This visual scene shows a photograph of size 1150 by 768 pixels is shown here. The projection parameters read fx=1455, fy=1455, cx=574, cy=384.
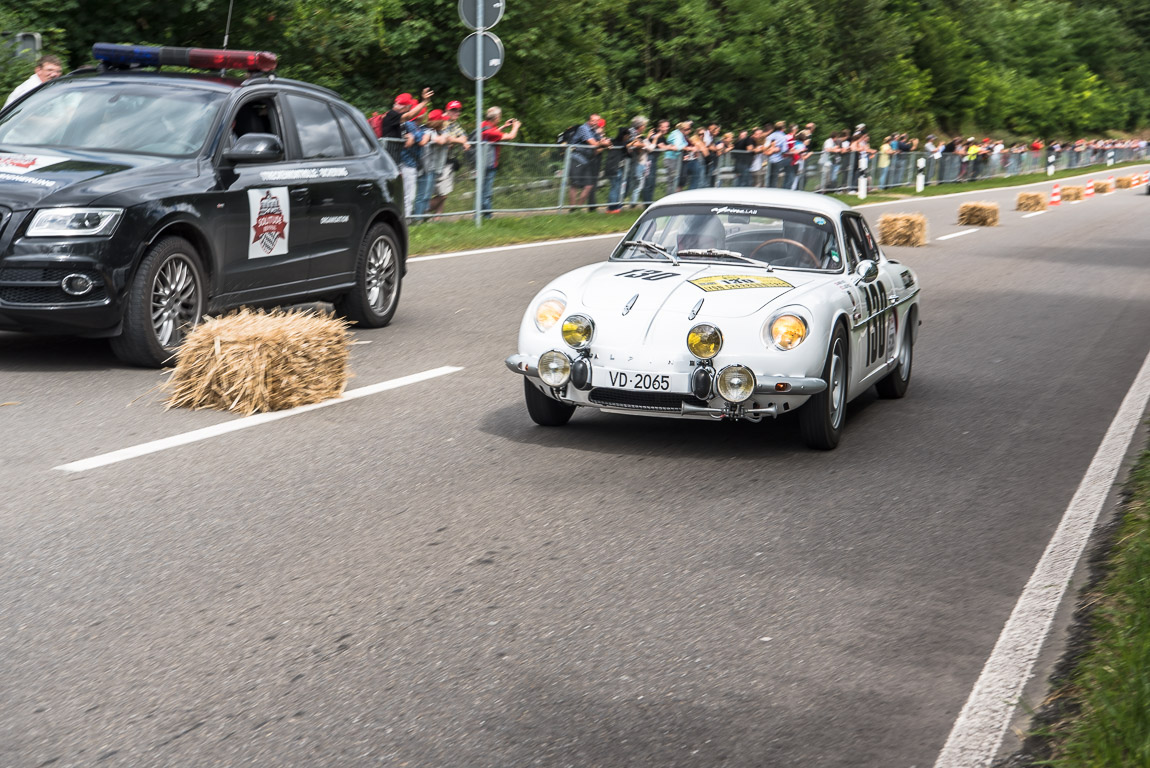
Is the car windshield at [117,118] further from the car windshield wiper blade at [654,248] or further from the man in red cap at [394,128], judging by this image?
the man in red cap at [394,128]

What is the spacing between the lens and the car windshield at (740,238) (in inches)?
328

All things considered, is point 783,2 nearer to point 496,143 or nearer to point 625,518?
point 496,143

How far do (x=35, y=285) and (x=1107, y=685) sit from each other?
6.62 metres

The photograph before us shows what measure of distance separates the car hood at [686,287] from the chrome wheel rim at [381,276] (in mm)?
3667

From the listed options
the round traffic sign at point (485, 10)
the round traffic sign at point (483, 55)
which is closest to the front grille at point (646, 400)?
the round traffic sign at point (483, 55)

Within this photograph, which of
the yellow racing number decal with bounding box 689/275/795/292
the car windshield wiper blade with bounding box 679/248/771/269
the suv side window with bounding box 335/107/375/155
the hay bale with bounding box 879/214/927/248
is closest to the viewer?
the yellow racing number decal with bounding box 689/275/795/292

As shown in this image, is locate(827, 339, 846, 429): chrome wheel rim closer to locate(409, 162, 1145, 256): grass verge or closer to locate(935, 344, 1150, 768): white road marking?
locate(935, 344, 1150, 768): white road marking

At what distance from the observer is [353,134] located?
37.2 feet

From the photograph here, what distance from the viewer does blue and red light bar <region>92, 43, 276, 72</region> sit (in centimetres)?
1055

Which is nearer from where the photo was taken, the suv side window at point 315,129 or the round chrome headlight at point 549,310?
the round chrome headlight at point 549,310

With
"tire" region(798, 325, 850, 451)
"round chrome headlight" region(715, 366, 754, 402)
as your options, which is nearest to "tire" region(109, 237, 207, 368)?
"round chrome headlight" region(715, 366, 754, 402)

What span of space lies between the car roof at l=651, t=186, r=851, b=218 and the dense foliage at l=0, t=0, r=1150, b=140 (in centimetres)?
1428

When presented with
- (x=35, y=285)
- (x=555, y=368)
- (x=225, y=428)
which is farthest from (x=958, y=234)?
(x=225, y=428)

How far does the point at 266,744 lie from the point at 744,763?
4.02ft
